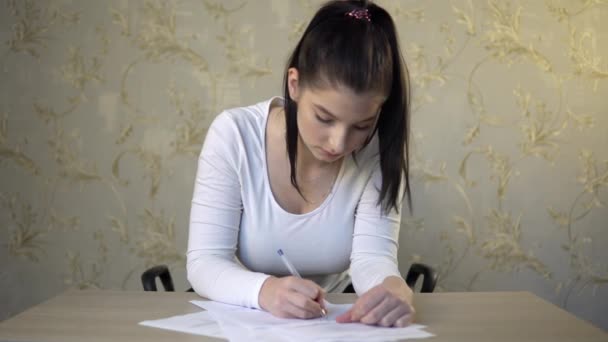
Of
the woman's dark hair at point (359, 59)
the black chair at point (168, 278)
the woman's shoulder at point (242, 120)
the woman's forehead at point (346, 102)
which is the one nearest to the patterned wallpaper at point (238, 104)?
the black chair at point (168, 278)

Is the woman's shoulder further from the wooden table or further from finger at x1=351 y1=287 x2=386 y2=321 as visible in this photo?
finger at x1=351 y1=287 x2=386 y2=321

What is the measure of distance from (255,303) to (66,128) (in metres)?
1.38

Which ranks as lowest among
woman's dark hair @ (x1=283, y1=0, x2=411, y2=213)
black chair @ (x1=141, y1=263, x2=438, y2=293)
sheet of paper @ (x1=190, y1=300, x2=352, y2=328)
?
black chair @ (x1=141, y1=263, x2=438, y2=293)

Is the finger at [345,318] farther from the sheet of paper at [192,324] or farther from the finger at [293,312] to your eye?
the sheet of paper at [192,324]

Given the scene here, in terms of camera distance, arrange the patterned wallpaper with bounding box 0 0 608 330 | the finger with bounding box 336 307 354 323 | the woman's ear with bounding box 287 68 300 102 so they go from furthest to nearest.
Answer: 1. the patterned wallpaper with bounding box 0 0 608 330
2. the woman's ear with bounding box 287 68 300 102
3. the finger with bounding box 336 307 354 323

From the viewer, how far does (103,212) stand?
2.41m

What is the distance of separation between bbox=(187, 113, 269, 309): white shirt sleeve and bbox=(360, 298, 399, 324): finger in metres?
0.28

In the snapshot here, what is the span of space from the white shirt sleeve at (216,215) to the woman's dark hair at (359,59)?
0.59 feet

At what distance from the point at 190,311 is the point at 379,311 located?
0.35 m

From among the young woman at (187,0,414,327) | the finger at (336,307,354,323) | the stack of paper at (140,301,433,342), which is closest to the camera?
the stack of paper at (140,301,433,342)

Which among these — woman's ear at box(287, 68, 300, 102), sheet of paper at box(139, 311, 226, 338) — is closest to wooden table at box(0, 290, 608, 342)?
sheet of paper at box(139, 311, 226, 338)

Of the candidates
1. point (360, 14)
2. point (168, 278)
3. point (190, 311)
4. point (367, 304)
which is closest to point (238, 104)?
point (168, 278)

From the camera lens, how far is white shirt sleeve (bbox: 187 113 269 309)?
4.61 feet

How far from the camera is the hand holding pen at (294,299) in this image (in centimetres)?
122
